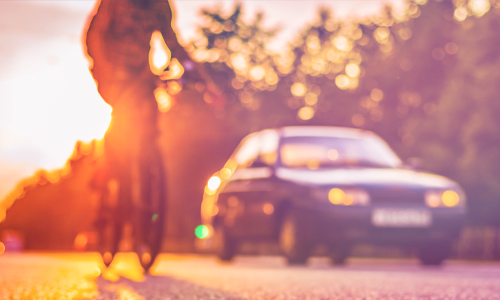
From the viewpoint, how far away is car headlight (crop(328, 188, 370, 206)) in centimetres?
791

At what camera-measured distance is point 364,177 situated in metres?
8.29

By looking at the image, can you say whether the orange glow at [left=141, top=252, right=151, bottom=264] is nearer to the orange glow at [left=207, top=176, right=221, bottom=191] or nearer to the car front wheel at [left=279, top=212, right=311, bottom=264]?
the car front wheel at [left=279, top=212, right=311, bottom=264]

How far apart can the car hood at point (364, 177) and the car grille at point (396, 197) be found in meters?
0.09

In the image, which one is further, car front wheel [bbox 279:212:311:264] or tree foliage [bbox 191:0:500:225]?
tree foliage [bbox 191:0:500:225]

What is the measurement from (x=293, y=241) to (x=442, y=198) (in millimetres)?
1550

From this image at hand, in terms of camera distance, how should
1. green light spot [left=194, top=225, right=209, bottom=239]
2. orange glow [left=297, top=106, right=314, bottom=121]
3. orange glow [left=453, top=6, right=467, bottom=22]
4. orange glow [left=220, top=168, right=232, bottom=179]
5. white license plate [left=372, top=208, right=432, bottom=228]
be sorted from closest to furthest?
white license plate [left=372, top=208, right=432, bottom=228]
orange glow [left=220, top=168, right=232, bottom=179]
green light spot [left=194, top=225, right=209, bottom=239]
orange glow [left=297, top=106, right=314, bottom=121]
orange glow [left=453, top=6, right=467, bottom=22]

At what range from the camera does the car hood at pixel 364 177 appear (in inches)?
318

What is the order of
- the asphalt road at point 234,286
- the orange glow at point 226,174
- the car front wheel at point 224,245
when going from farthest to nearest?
the orange glow at point 226,174, the car front wheel at point 224,245, the asphalt road at point 234,286

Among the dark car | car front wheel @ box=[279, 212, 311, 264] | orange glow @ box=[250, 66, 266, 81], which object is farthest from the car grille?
orange glow @ box=[250, 66, 266, 81]

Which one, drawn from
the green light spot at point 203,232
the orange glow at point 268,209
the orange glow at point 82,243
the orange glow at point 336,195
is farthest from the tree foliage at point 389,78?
the orange glow at point 82,243

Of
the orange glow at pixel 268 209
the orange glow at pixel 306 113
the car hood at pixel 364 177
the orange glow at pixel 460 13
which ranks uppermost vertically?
the orange glow at pixel 460 13

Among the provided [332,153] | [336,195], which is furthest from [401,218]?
[332,153]

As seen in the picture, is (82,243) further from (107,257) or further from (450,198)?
(450,198)

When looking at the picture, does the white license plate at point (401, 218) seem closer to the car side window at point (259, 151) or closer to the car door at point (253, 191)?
the car door at point (253, 191)
